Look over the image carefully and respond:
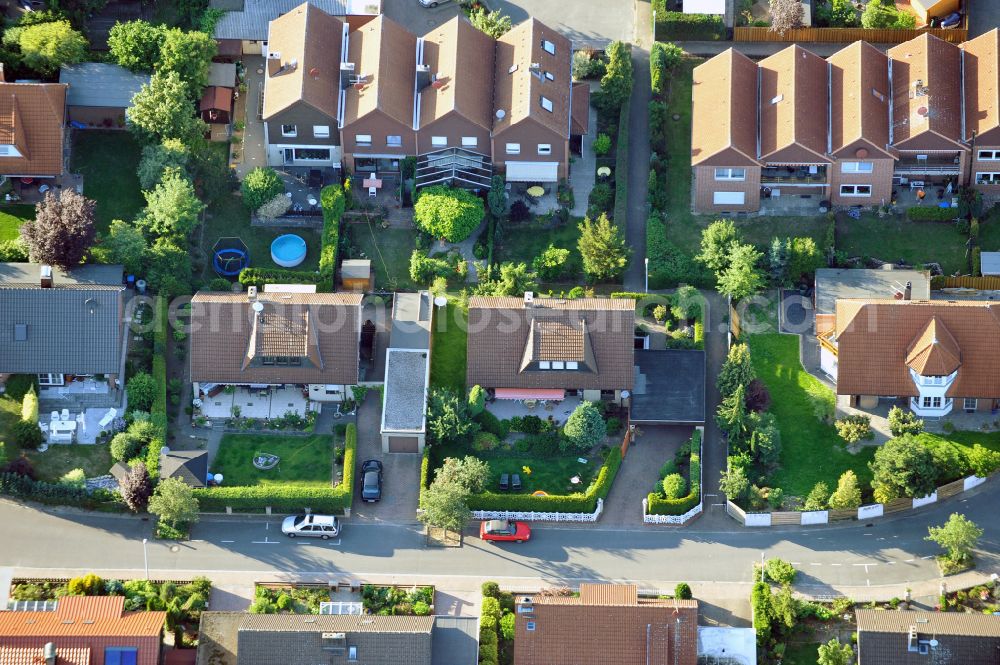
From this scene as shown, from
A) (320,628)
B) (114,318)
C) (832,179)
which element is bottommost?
(320,628)

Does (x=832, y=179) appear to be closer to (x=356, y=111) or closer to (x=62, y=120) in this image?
(x=356, y=111)

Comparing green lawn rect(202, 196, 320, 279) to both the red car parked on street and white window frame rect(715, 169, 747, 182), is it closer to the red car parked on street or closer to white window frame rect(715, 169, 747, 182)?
the red car parked on street

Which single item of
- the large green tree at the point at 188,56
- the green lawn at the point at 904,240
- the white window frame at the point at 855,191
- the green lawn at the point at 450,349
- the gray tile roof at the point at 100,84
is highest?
the large green tree at the point at 188,56

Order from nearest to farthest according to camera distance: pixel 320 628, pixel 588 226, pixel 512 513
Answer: pixel 320 628 < pixel 512 513 < pixel 588 226

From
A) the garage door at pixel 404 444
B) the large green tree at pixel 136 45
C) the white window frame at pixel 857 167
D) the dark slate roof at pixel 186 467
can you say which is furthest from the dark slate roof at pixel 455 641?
the large green tree at pixel 136 45

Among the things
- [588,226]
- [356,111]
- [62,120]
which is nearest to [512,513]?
[588,226]

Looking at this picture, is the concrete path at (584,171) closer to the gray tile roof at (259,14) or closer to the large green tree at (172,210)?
the gray tile roof at (259,14)
